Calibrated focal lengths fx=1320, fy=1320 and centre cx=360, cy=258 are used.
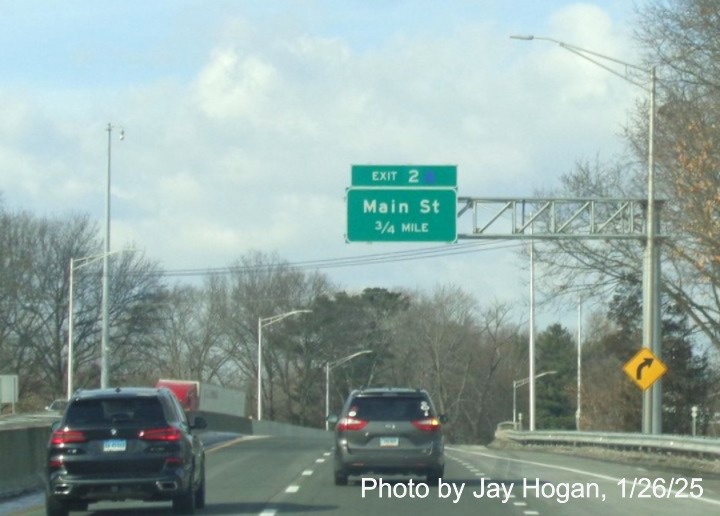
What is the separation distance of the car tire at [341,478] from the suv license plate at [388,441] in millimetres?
862

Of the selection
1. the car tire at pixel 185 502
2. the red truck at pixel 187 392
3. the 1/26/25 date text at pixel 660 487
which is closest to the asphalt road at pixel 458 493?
the 1/26/25 date text at pixel 660 487

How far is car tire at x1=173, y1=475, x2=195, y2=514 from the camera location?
16.4m

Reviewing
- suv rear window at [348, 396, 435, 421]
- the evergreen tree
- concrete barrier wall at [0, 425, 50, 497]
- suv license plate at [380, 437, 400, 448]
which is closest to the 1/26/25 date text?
suv rear window at [348, 396, 435, 421]

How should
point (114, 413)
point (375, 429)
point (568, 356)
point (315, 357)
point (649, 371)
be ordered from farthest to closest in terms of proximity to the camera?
1. point (568, 356)
2. point (315, 357)
3. point (649, 371)
4. point (375, 429)
5. point (114, 413)

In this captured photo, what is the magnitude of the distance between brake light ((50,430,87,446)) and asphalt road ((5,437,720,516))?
168 cm

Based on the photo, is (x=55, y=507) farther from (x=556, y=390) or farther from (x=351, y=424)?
(x=556, y=390)

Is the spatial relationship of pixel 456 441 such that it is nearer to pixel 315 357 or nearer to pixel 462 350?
pixel 462 350

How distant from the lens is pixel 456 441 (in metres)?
102

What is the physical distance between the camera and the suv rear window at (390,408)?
22.2 metres

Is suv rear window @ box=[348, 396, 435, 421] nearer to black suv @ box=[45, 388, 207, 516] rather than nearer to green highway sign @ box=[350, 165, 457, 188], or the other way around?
black suv @ box=[45, 388, 207, 516]

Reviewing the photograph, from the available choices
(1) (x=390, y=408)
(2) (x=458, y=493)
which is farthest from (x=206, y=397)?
(2) (x=458, y=493)

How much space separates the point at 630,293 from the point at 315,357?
4887cm

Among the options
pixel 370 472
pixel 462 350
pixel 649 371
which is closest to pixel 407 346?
pixel 462 350

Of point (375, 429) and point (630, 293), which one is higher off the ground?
point (630, 293)
